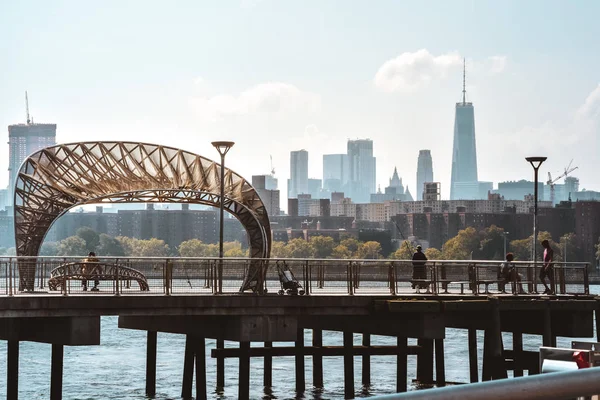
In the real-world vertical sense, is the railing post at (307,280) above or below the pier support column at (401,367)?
above

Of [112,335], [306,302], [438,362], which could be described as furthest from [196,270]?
[112,335]

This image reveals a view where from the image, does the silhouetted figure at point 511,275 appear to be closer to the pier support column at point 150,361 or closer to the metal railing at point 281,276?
the metal railing at point 281,276

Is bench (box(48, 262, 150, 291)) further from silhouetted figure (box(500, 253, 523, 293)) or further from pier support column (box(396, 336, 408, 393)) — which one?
silhouetted figure (box(500, 253, 523, 293))

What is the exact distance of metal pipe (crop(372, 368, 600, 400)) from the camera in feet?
14.9

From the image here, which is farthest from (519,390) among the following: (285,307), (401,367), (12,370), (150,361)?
(150,361)

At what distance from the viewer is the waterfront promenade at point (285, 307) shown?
27828 millimetres

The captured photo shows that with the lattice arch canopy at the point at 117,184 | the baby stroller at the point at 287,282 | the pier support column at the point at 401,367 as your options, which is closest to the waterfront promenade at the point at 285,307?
the baby stroller at the point at 287,282

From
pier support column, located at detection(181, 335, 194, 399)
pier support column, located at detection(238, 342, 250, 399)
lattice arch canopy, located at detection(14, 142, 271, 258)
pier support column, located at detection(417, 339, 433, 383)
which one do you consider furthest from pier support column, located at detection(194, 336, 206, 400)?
lattice arch canopy, located at detection(14, 142, 271, 258)

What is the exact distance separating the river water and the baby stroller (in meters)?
13.1

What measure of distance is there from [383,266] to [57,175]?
58.6 ft

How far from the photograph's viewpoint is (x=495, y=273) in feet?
125

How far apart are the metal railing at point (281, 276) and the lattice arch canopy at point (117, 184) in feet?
31.9

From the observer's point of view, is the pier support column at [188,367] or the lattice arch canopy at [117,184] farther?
the lattice arch canopy at [117,184]

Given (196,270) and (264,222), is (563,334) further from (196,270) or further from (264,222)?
(264,222)
